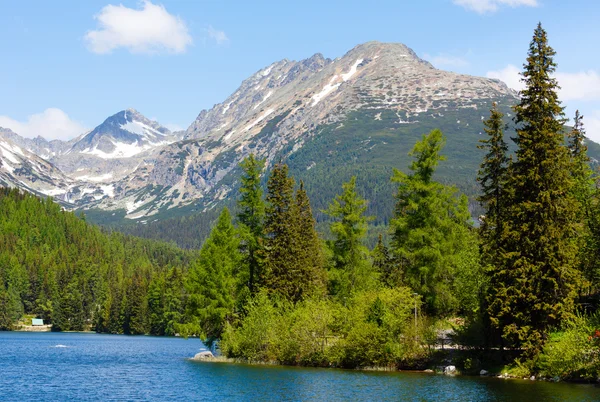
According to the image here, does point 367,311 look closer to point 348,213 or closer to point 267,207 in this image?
point 348,213

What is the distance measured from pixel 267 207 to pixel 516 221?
102ft

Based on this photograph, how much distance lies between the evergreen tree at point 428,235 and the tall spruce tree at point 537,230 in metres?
8.99

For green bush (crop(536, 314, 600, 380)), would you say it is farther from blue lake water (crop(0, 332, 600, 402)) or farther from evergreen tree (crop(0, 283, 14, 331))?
evergreen tree (crop(0, 283, 14, 331))

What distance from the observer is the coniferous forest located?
53.8 meters

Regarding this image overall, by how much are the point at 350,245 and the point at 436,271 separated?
13597mm

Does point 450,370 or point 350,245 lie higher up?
point 350,245

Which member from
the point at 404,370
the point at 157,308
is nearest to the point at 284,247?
the point at 404,370

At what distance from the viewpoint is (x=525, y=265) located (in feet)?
176

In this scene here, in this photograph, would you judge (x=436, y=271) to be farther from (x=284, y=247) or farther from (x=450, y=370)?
(x=284, y=247)

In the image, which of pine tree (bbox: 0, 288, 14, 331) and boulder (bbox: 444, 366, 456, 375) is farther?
pine tree (bbox: 0, 288, 14, 331)

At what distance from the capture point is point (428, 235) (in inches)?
2559

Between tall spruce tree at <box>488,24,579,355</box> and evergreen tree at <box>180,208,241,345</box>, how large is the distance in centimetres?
3205

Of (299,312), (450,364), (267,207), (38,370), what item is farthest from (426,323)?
(38,370)

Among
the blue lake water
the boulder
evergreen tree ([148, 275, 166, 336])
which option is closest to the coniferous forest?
the boulder
